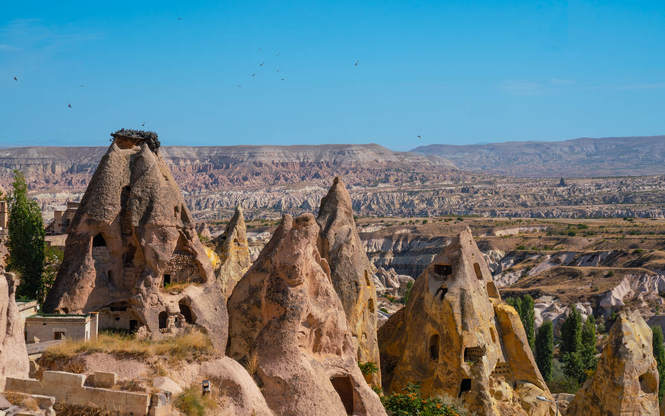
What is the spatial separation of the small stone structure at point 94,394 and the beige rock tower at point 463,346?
1571 centimetres

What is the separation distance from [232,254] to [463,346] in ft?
39.5

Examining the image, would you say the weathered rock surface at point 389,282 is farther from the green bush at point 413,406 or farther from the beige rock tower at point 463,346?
the green bush at point 413,406

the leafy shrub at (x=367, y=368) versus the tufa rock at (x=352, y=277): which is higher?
the tufa rock at (x=352, y=277)

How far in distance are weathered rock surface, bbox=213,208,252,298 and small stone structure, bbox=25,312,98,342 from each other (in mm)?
10844

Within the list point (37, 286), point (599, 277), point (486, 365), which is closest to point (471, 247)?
point (486, 365)

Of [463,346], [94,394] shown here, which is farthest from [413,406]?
[94,394]

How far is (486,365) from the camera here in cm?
2941

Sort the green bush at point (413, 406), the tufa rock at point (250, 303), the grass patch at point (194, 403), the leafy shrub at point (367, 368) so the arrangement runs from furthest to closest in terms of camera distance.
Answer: the leafy shrub at point (367, 368), the green bush at point (413, 406), the tufa rock at point (250, 303), the grass patch at point (194, 403)

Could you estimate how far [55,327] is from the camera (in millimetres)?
23547

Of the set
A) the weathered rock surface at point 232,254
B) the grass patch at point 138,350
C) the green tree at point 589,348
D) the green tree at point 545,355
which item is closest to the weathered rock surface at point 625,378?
the weathered rock surface at point 232,254

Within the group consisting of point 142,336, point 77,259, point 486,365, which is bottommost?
point 486,365

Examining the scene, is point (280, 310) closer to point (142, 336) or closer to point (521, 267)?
point (142, 336)

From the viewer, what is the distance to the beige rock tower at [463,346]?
29.5 m

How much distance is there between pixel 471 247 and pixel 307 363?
1544 cm
